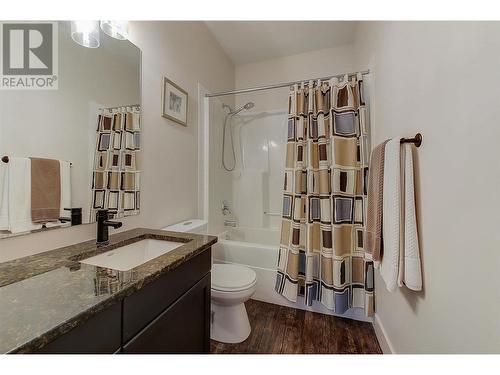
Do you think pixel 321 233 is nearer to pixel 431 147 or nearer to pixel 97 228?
pixel 431 147

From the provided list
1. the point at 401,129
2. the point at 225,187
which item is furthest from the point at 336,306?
the point at 225,187

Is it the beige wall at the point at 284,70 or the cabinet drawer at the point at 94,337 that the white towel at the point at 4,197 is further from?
the beige wall at the point at 284,70

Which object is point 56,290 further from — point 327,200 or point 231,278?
point 327,200

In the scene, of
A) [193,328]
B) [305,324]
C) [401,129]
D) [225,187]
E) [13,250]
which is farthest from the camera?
[225,187]

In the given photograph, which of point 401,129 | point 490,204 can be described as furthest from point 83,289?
point 401,129

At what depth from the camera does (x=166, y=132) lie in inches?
64.4

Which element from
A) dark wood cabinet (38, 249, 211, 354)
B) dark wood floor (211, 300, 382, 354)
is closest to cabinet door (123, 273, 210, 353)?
dark wood cabinet (38, 249, 211, 354)

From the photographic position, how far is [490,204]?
0.57m

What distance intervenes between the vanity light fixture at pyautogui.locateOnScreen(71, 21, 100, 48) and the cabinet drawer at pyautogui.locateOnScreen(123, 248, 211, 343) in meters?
1.16

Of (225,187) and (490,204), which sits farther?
(225,187)

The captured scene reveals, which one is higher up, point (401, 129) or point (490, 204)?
point (401, 129)

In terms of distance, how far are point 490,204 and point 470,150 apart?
0.17 m

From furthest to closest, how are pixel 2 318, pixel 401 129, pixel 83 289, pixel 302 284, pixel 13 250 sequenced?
pixel 302 284
pixel 401 129
pixel 13 250
pixel 83 289
pixel 2 318

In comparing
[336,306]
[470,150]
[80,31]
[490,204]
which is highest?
[80,31]
